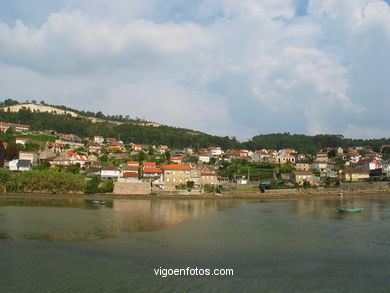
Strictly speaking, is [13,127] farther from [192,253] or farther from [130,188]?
[192,253]

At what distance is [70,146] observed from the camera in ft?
248

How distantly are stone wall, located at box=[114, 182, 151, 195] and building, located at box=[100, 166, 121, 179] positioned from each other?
5.87 metres

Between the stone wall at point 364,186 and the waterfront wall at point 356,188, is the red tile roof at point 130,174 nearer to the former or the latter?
the waterfront wall at point 356,188

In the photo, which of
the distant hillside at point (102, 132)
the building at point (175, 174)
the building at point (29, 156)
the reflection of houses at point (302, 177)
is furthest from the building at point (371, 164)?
the building at point (29, 156)

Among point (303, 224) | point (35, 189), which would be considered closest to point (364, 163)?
point (303, 224)

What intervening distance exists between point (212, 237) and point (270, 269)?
20.0 feet

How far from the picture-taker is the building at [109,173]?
1949 inches

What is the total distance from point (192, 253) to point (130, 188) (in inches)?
1217

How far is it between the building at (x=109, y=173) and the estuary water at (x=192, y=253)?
24907 mm

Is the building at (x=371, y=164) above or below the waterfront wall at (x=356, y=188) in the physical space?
above

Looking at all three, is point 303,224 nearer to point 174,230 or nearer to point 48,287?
point 174,230

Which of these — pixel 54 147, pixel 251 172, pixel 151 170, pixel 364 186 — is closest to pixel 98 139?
pixel 54 147

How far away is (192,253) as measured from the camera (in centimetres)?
1442

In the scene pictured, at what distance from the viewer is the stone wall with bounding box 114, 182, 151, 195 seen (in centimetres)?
4384
